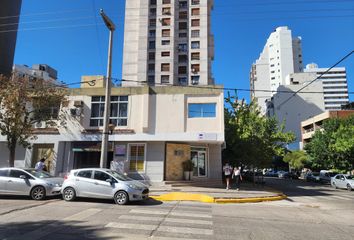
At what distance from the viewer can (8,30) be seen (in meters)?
44.8

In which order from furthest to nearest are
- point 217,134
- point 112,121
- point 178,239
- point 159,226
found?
point 112,121 → point 217,134 → point 159,226 → point 178,239

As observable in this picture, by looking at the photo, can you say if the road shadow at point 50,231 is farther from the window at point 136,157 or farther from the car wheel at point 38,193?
the window at point 136,157

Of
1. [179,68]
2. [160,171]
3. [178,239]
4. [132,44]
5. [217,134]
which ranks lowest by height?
[178,239]

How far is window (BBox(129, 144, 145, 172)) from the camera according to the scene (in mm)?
21734

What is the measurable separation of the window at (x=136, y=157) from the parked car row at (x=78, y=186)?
315 inches

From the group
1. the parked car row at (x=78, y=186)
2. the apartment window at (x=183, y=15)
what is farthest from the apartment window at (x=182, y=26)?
the parked car row at (x=78, y=186)

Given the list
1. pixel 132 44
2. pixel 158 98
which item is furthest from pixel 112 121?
pixel 132 44

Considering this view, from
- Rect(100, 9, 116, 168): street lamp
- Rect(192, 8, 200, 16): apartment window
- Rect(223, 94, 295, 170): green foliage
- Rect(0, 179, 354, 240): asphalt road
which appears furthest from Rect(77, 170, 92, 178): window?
Rect(192, 8, 200, 16): apartment window

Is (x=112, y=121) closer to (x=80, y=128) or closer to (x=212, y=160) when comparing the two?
(x=80, y=128)

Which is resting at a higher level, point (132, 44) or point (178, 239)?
point (132, 44)

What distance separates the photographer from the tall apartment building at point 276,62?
4594 inches

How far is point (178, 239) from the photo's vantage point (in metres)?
7.12

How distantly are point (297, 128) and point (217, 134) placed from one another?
71.7m

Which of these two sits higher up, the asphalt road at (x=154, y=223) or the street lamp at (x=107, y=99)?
the street lamp at (x=107, y=99)
